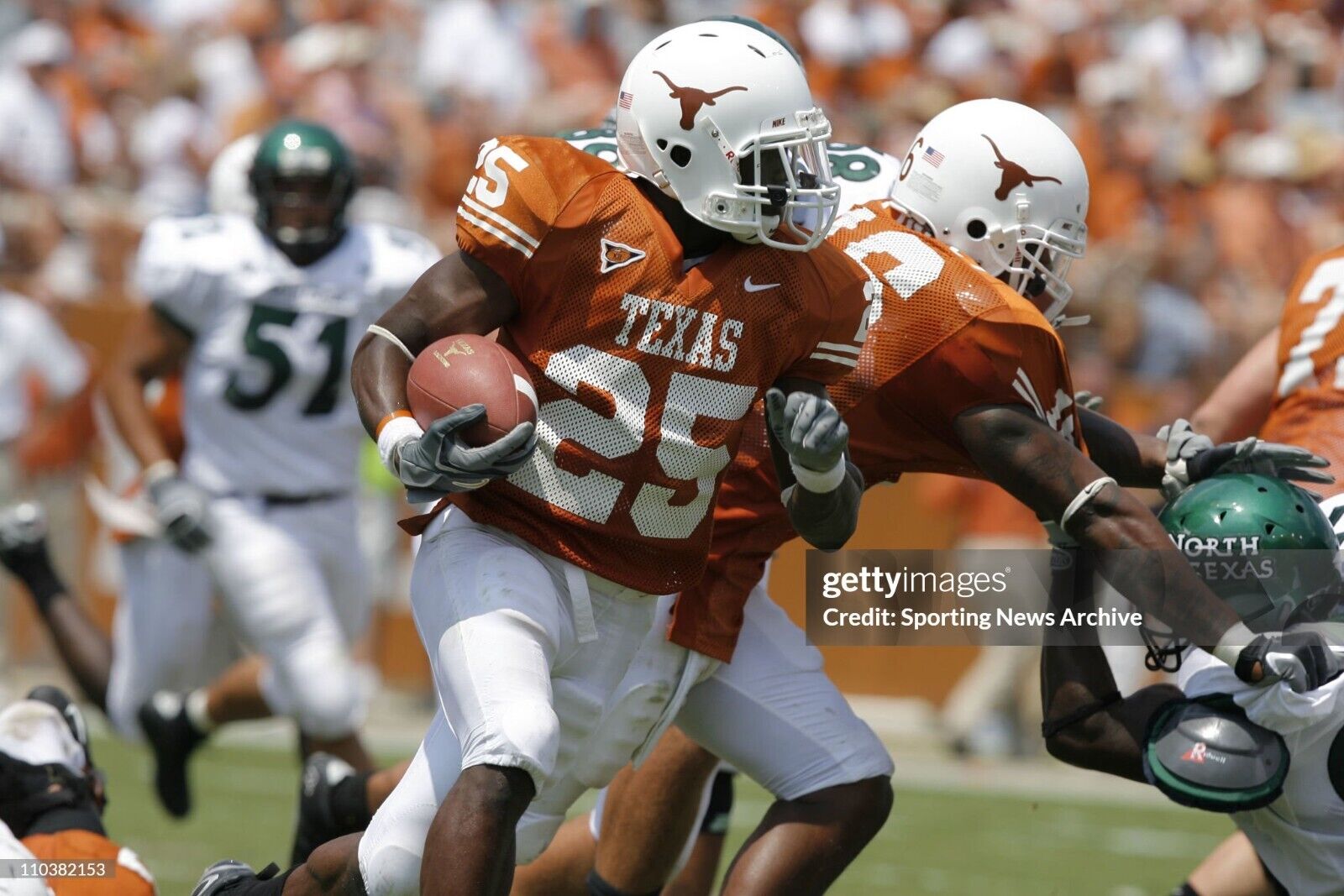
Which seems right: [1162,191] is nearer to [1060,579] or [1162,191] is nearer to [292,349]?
[292,349]

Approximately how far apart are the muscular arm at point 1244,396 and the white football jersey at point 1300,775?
1.23 meters

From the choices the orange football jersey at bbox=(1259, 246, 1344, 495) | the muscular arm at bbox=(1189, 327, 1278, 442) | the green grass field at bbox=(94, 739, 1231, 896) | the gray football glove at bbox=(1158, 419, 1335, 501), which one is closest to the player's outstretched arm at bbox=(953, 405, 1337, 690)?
the gray football glove at bbox=(1158, 419, 1335, 501)

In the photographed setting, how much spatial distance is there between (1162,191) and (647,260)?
7.01 m

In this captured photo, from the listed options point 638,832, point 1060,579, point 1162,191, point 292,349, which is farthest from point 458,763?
point 1162,191

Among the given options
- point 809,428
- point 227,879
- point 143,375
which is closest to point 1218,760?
point 809,428

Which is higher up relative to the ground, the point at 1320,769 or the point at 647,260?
the point at 647,260

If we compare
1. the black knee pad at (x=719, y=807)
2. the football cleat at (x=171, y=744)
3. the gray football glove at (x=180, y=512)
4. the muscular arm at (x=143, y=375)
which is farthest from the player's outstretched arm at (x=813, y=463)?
the football cleat at (x=171, y=744)

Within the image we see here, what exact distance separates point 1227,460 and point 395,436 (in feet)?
5.73

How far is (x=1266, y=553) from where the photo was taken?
3572 mm

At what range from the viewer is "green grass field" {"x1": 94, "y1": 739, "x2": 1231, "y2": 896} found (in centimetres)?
615

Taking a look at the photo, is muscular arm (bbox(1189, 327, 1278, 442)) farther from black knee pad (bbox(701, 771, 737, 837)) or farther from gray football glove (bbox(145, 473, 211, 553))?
gray football glove (bbox(145, 473, 211, 553))

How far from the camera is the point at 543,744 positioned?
10.9 feet

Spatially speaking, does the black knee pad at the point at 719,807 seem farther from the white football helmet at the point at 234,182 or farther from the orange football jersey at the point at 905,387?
the white football helmet at the point at 234,182

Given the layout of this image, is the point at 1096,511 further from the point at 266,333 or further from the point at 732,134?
the point at 266,333
